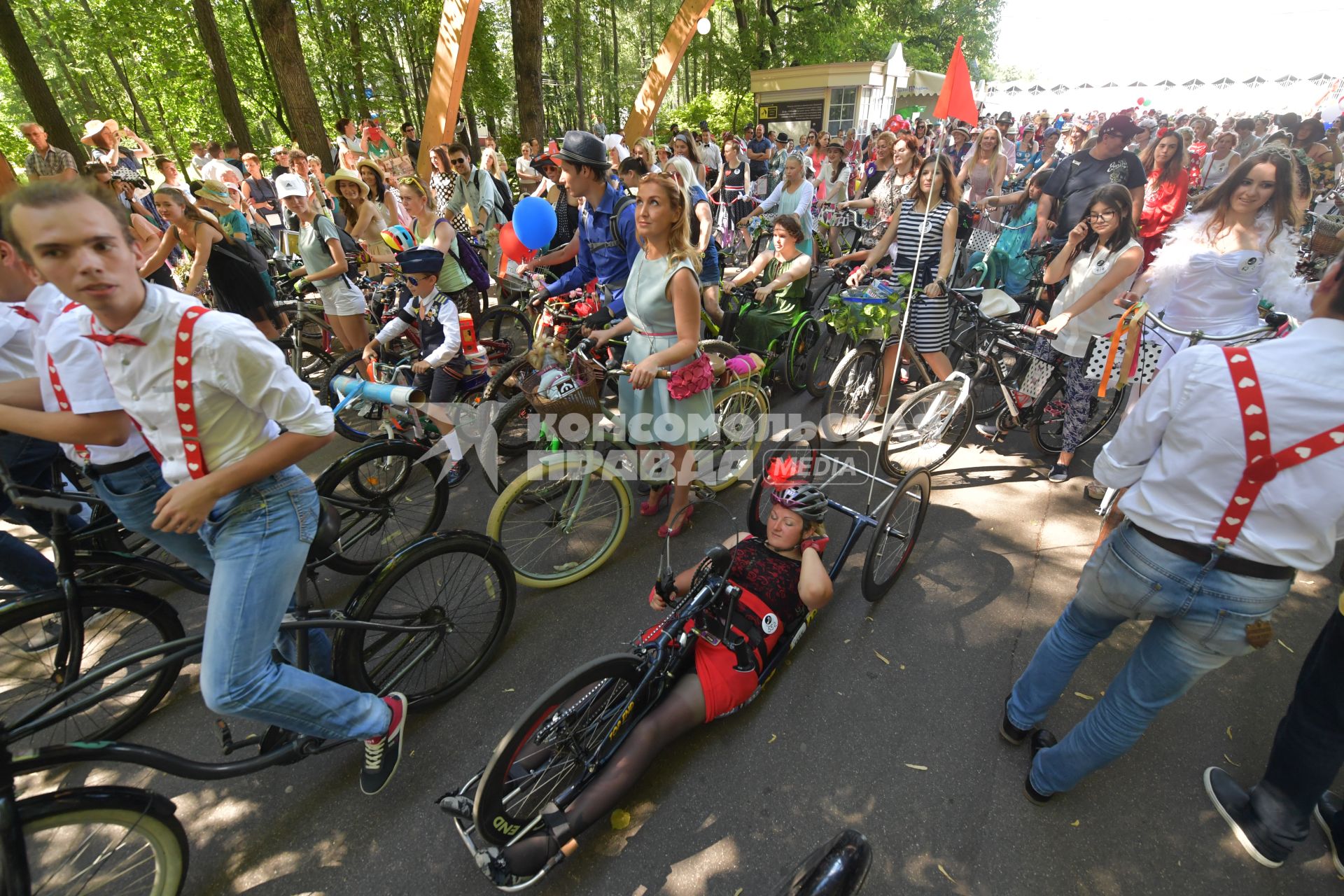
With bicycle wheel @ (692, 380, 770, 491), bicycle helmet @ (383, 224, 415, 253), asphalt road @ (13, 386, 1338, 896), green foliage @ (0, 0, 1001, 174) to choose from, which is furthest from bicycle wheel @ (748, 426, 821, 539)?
green foliage @ (0, 0, 1001, 174)

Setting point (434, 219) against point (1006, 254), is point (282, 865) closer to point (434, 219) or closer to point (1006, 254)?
point (434, 219)

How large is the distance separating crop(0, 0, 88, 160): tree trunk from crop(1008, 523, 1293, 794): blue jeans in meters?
16.1

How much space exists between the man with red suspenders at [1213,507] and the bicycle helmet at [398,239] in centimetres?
513

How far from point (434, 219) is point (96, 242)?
4232 mm

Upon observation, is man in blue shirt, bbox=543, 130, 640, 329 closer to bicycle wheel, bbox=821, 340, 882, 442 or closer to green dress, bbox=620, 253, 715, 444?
green dress, bbox=620, 253, 715, 444

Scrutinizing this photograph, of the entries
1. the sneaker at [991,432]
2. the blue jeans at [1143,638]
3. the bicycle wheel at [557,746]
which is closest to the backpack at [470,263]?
the bicycle wheel at [557,746]

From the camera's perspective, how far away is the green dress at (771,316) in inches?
206

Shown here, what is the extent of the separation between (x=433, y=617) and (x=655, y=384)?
1.70 meters

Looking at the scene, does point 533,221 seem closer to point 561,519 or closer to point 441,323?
point 441,323


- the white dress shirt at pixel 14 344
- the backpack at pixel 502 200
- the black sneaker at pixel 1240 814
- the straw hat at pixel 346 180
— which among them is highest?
the straw hat at pixel 346 180

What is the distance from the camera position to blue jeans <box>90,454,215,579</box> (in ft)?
7.31

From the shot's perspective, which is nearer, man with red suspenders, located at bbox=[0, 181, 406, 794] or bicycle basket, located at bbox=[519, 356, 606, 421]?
man with red suspenders, located at bbox=[0, 181, 406, 794]

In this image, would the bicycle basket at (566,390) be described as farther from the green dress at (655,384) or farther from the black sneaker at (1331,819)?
the black sneaker at (1331,819)

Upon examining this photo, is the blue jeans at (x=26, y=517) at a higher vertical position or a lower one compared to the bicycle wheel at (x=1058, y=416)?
higher
